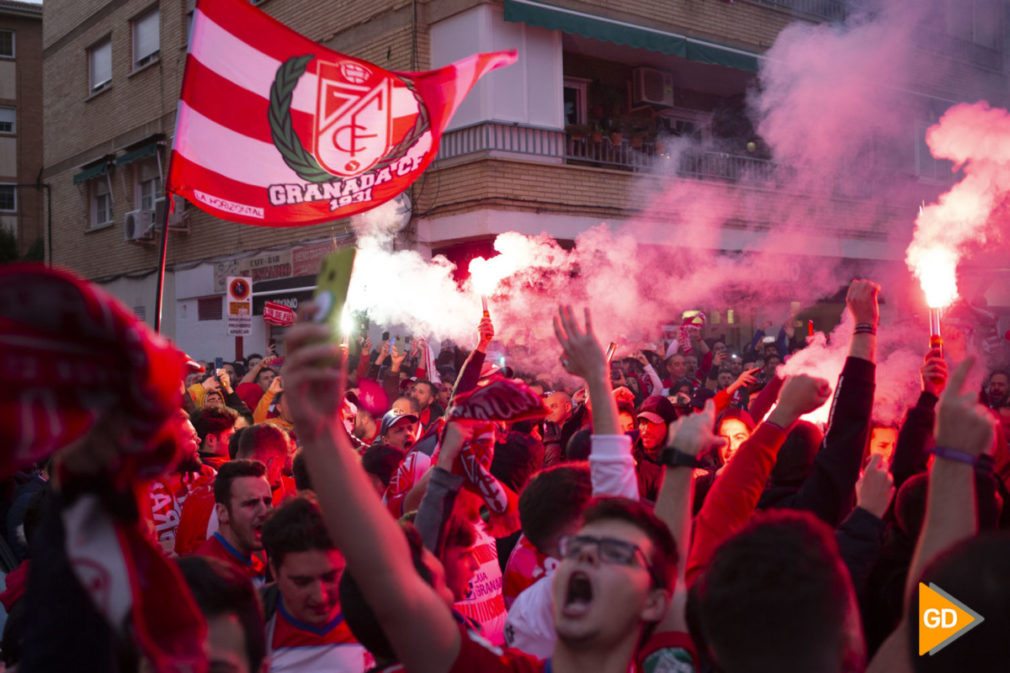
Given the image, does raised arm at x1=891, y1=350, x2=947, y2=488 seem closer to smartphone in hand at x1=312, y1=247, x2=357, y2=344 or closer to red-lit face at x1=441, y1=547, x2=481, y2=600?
red-lit face at x1=441, y1=547, x2=481, y2=600

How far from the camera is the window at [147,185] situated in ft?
65.1

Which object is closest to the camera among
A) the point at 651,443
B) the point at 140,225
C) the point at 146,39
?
the point at 651,443

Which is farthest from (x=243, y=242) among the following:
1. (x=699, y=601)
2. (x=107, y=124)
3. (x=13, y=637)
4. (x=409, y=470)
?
(x=699, y=601)

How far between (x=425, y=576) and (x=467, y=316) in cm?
986

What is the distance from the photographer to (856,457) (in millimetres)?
2752

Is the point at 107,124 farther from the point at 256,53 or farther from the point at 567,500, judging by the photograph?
the point at 567,500

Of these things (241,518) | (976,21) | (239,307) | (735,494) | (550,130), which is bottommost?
(241,518)

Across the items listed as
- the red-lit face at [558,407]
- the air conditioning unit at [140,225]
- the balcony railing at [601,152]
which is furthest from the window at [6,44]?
the red-lit face at [558,407]

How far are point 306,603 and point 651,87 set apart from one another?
14459 mm

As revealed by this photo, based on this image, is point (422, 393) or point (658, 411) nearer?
point (658, 411)

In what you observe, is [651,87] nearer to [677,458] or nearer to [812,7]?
[812,7]

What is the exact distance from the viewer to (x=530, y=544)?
3.20 meters

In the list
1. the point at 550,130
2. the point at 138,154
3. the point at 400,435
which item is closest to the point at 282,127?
the point at 400,435

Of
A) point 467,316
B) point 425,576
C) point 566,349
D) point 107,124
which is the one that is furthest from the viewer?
point 107,124
